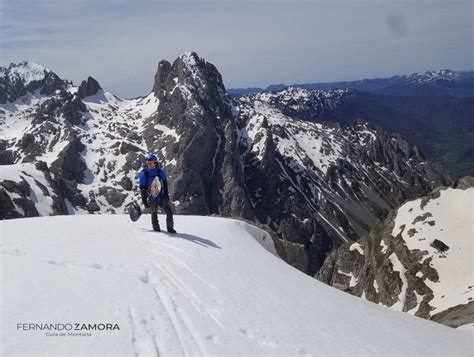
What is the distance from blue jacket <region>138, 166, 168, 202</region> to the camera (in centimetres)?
1898

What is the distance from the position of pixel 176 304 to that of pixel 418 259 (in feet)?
302

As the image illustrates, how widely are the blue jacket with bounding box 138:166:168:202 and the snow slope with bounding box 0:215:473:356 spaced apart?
6.81 feet

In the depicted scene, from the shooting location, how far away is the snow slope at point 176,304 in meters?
9.04

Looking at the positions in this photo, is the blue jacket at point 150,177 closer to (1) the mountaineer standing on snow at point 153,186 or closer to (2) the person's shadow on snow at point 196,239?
(1) the mountaineer standing on snow at point 153,186

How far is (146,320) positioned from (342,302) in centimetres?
778

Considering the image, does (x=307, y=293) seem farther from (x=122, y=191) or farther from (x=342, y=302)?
(x=122, y=191)

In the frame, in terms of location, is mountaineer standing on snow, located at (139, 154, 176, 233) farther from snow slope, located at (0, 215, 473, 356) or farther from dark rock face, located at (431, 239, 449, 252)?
dark rock face, located at (431, 239, 449, 252)

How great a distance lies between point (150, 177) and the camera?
1906 cm

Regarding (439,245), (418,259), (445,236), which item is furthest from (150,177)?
(445,236)

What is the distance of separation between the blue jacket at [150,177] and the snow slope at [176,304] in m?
2.08

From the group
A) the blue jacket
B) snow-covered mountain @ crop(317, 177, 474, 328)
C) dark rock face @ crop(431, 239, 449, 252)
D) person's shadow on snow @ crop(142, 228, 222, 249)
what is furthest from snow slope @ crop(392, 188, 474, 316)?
the blue jacket

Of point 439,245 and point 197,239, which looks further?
point 439,245

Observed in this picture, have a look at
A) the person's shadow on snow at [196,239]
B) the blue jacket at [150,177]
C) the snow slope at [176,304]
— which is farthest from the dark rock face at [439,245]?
the blue jacket at [150,177]

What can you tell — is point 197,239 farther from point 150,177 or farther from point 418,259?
point 418,259
